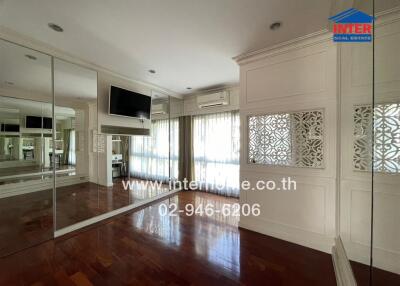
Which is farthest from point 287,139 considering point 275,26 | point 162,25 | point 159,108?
point 159,108

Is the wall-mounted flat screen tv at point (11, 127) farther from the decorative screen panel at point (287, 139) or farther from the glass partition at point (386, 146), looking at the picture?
the glass partition at point (386, 146)

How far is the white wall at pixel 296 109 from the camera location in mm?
2029

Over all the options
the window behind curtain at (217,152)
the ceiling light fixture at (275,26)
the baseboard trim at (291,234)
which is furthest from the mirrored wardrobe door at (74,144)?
the ceiling light fixture at (275,26)

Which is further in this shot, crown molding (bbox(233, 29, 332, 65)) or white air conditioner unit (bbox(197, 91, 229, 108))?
white air conditioner unit (bbox(197, 91, 229, 108))

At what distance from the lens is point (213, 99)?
4.00 metres

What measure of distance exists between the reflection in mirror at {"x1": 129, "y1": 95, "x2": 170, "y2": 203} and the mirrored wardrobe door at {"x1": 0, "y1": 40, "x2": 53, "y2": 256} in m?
1.41

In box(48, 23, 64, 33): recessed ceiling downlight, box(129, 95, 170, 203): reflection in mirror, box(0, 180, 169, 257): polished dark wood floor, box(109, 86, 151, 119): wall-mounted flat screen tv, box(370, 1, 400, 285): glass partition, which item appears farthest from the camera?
box(129, 95, 170, 203): reflection in mirror

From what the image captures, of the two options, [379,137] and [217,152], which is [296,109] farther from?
[217,152]

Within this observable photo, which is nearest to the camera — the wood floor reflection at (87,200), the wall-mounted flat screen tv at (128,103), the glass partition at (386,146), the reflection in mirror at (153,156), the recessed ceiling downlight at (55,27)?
the glass partition at (386,146)

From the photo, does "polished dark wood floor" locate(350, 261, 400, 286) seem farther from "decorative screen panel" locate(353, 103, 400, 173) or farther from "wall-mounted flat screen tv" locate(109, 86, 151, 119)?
"wall-mounted flat screen tv" locate(109, 86, 151, 119)

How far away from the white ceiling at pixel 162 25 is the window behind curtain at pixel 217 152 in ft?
5.57

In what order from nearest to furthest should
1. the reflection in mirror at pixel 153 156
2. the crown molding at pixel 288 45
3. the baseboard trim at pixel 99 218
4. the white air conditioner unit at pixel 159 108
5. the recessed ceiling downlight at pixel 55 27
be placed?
the recessed ceiling downlight at pixel 55 27, the crown molding at pixel 288 45, the baseboard trim at pixel 99 218, the reflection in mirror at pixel 153 156, the white air conditioner unit at pixel 159 108

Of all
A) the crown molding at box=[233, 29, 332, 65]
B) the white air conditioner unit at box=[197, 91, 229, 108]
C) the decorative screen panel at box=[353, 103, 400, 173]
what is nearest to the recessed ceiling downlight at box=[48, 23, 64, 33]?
the crown molding at box=[233, 29, 332, 65]

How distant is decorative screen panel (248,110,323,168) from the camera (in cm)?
213
